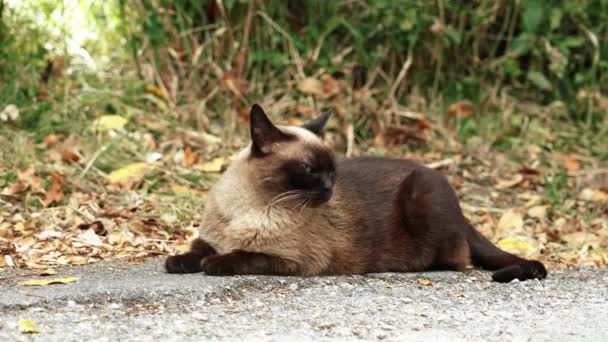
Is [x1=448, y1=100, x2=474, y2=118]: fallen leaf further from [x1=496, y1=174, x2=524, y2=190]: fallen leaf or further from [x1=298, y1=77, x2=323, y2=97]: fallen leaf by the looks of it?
[x1=298, y1=77, x2=323, y2=97]: fallen leaf

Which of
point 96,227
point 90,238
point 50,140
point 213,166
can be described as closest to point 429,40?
point 213,166

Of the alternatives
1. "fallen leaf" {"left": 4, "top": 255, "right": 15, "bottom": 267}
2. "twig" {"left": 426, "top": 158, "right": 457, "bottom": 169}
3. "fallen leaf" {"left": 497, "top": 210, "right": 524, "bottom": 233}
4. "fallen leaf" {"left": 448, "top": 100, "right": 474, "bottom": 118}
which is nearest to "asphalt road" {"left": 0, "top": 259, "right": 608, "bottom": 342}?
"fallen leaf" {"left": 4, "top": 255, "right": 15, "bottom": 267}

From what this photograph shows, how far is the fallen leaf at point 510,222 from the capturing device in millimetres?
5879

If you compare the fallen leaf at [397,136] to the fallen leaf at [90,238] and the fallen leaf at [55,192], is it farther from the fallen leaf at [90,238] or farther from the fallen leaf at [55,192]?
the fallen leaf at [90,238]

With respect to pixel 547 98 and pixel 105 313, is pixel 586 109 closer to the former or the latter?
pixel 547 98

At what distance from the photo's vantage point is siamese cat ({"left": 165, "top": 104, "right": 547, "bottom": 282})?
4.17m

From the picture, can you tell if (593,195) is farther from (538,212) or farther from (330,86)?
(330,86)

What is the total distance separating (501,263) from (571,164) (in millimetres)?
2540

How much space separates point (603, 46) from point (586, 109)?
522mm

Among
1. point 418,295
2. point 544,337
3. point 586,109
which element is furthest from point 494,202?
point 544,337

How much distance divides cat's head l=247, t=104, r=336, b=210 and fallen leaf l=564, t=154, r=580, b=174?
3223 millimetres

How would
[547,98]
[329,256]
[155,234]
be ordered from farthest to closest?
[547,98], [155,234], [329,256]

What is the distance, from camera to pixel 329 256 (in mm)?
4309

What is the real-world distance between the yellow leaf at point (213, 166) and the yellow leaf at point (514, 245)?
6.19 feet
